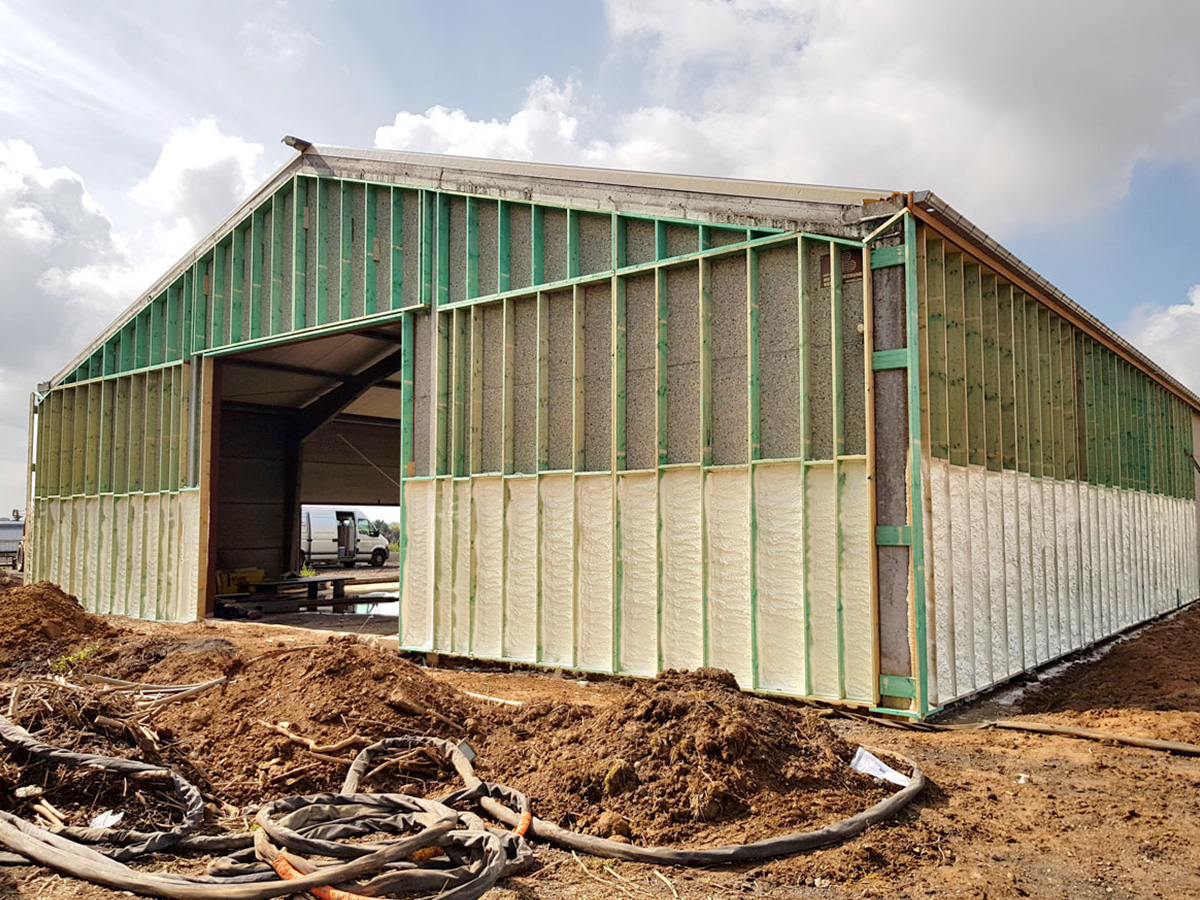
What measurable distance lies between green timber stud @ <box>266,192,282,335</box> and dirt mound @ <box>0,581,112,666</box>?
205 inches

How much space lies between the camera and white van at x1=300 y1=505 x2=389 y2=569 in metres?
35.8

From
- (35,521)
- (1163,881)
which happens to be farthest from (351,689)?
(35,521)

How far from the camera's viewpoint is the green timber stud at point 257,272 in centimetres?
1528

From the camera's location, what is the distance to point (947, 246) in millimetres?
8992

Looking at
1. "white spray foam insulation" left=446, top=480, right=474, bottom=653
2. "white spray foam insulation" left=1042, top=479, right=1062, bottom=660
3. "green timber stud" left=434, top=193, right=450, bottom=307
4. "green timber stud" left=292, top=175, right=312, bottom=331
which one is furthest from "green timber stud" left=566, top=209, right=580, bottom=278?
"white spray foam insulation" left=1042, top=479, right=1062, bottom=660

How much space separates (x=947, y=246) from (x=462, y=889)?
757 cm

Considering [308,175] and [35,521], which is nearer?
[308,175]

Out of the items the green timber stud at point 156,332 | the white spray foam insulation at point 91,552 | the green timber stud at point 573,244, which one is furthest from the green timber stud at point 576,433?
the white spray foam insulation at point 91,552

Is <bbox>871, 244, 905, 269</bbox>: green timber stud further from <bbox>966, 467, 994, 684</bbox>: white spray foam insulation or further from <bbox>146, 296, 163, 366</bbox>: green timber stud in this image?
<bbox>146, 296, 163, 366</bbox>: green timber stud

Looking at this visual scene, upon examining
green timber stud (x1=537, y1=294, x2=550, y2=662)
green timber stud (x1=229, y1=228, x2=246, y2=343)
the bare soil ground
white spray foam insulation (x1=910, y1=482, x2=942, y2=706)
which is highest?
green timber stud (x1=229, y1=228, x2=246, y2=343)

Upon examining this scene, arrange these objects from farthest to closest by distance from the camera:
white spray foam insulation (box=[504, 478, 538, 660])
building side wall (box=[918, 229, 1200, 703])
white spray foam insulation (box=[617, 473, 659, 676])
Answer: white spray foam insulation (box=[504, 478, 538, 660])
white spray foam insulation (box=[617, 473, 659, 676])
building side wall (box=[918, 229, 1200, 703])

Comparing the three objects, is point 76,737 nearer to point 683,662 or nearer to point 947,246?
point 683,662

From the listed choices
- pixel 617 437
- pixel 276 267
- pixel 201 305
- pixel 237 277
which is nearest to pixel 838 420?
pixel 617 437

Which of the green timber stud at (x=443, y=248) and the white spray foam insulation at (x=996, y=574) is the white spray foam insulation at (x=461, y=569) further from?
the white spray foam insulation at (x=996, y=574)
